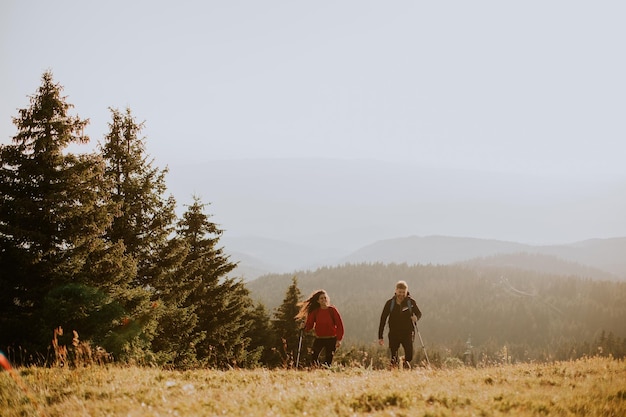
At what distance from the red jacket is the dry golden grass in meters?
2.80

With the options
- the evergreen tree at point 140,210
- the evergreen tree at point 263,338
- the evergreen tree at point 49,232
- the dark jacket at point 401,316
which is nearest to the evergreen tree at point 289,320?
the evergreen tree at point 263,338

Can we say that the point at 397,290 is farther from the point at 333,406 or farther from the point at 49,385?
the point at 49,385

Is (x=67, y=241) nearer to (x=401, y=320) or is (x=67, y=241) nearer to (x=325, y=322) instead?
(x=325, y=322)

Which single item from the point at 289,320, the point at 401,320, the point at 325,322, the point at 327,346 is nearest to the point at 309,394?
the point at 325,322

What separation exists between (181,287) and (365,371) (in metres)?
14.9

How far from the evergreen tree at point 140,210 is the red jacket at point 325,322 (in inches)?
309

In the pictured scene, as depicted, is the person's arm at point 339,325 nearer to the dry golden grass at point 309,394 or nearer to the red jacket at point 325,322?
the red jacket at point 325,322

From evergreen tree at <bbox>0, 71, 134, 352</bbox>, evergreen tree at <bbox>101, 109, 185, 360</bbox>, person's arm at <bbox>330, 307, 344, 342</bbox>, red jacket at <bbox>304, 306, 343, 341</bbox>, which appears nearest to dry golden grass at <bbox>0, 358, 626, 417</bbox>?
red jacket at <bbox>304, 306, 343, 341</bbox>

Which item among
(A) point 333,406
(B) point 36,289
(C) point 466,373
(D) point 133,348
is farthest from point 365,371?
(B) point 36,289

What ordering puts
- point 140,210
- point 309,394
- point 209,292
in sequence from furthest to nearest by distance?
point 209,292 < point 140,210 < point 309,394

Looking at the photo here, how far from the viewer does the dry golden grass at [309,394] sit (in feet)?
20.7

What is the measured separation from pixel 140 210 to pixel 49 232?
5.08m

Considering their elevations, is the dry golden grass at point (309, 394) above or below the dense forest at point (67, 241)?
below

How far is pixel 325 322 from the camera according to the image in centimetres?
1259
